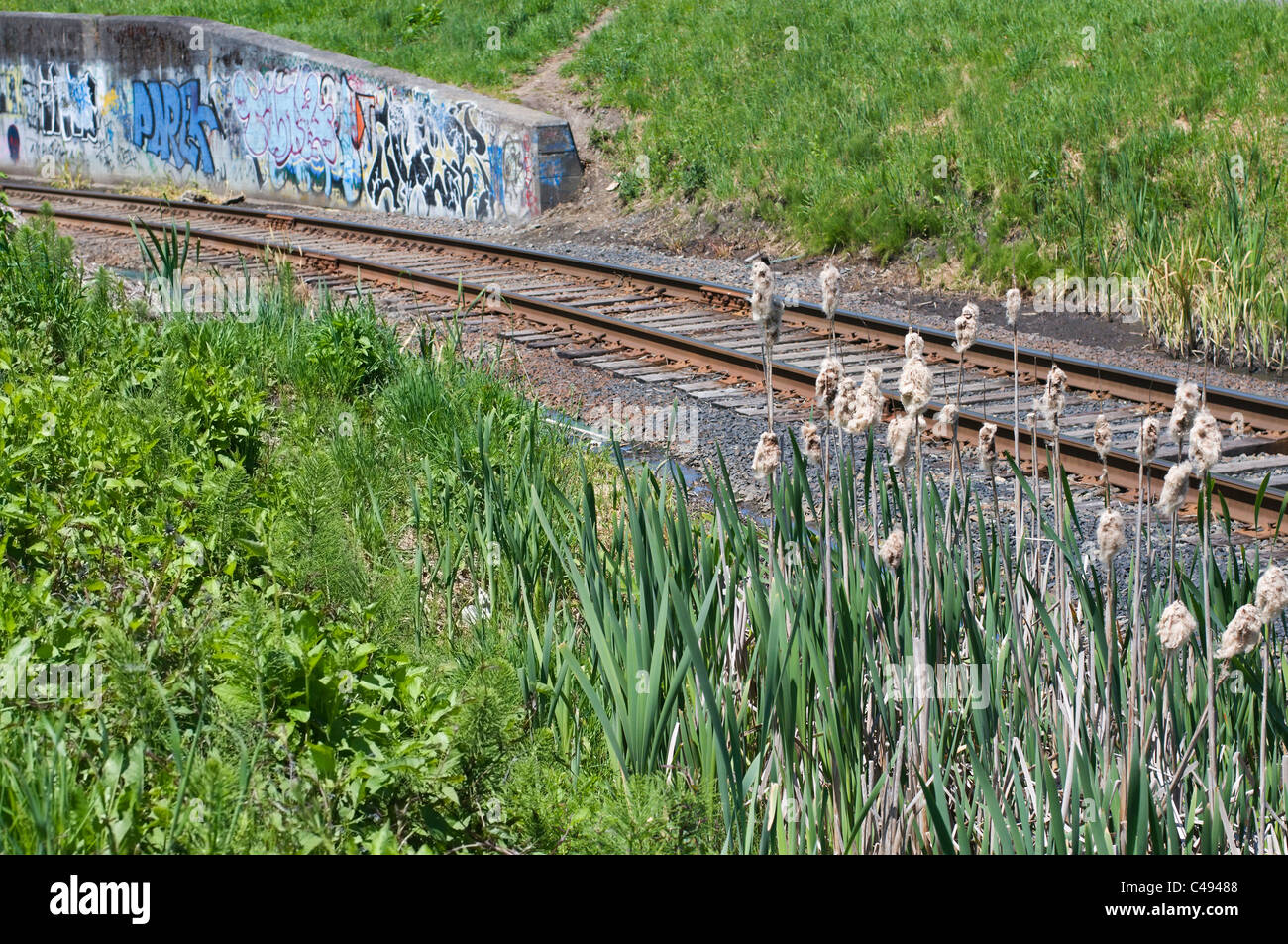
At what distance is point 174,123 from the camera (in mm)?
23875

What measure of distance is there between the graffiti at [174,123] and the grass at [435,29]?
2.06 m

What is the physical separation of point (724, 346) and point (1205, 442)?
7336mm

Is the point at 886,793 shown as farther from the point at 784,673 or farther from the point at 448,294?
the point at 448,294

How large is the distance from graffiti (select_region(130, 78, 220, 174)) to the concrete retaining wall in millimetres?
32

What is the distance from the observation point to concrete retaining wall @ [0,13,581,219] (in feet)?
59.0

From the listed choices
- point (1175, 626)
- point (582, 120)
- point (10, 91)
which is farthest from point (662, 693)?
point (10, 91)

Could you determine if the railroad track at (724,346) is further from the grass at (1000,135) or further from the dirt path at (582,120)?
the dirt path at (582,120)

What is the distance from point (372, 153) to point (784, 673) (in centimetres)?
1873

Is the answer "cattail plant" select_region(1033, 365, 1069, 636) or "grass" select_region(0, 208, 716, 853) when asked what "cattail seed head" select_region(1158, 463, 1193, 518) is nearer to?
"cattail plant" select_region(1033, 365, 1069, 636)

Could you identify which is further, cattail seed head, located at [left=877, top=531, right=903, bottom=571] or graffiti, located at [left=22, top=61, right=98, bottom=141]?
graffiti, located at [left=22, top=61, right=98, bottom=141]

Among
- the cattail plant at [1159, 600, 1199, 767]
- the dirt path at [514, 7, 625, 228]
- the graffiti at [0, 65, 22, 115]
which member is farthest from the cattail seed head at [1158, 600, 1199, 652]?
the graffiti at [0, 65, 22, 115]

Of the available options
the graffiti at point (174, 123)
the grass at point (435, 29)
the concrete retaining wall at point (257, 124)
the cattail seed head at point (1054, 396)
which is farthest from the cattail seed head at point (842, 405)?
the graffiti at point (174, 123)

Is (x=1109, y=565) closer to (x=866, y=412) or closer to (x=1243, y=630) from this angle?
(x=1243, y=630)
